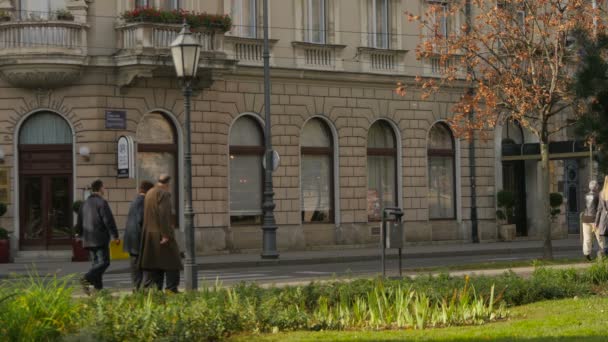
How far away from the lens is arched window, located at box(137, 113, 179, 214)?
1359 inches

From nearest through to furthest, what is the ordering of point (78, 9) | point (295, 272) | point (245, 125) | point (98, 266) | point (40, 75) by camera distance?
point (98, 266) < point (295, 272) < point (40, 75) < point (78, 9) < point (245, 125)

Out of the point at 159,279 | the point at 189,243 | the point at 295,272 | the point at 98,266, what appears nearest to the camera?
the point at 159,279

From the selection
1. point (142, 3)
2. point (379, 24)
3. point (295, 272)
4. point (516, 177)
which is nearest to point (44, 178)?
point (142, 3)

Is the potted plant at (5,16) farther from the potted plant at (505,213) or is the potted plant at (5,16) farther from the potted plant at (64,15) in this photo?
the potted plant at (505,213)

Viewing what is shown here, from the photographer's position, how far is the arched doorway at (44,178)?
109ft

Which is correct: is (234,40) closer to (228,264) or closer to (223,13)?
(223,13)

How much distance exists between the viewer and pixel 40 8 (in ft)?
108

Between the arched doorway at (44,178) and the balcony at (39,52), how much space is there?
52.0 inches

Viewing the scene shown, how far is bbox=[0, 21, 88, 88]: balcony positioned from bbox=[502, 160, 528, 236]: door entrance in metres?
18.8

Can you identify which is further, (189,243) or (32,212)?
(32,212)

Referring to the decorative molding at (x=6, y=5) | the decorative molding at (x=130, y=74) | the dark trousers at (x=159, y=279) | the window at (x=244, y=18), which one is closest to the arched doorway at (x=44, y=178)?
the decorative molding at (x=130, y=74)

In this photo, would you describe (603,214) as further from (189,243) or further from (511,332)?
(511,332)

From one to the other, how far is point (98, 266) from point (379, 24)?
22895 millimetres

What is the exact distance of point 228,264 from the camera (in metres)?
31.1
